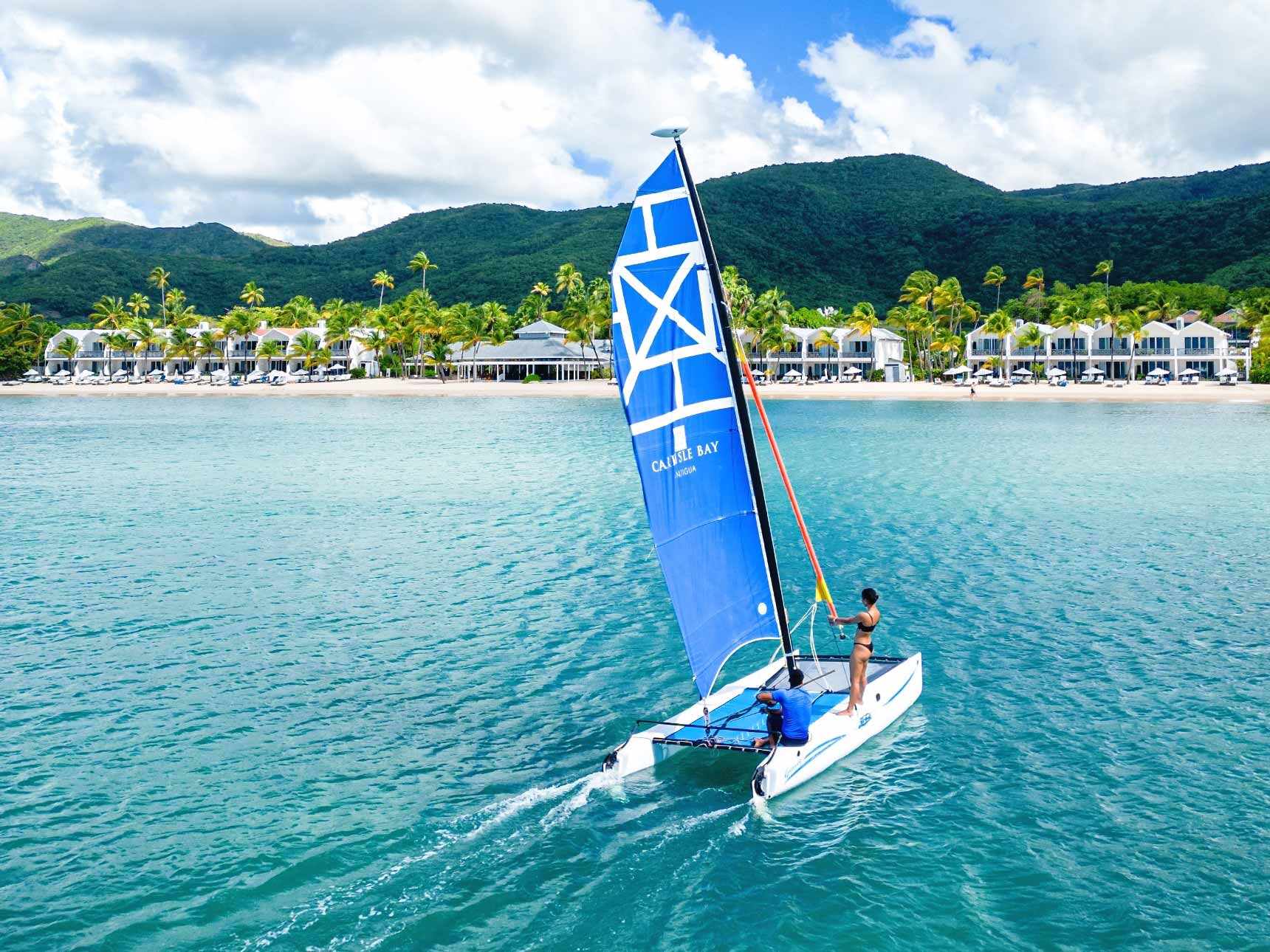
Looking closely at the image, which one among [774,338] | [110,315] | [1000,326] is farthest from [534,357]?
[110,315]

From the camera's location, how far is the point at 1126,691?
61.9 feet

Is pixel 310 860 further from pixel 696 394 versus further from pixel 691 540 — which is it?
pixel 696 394

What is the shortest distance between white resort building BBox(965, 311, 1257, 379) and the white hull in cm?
12684

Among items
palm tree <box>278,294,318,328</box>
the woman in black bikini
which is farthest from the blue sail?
palm tree <box>278,294,318,328</box>

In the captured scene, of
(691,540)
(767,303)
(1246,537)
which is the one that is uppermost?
(767,303)

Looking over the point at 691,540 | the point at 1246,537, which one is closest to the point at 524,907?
the point at 691,540

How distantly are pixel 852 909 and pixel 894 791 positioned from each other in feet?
10.5

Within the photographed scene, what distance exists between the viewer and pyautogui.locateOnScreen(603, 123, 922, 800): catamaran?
13242mm

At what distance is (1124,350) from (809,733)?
140 m

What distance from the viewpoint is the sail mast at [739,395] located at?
13.1 metres

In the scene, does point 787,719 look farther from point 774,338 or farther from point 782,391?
point 774,338

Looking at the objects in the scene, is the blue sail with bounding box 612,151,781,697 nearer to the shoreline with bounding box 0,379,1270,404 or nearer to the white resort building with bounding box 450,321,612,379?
the shoreline with bounding box 0,379,1270,404

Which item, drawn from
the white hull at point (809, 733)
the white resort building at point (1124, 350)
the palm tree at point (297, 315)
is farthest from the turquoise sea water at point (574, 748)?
the palm tree at point (297, 315)

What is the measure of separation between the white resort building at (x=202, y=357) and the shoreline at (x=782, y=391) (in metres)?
12.9
